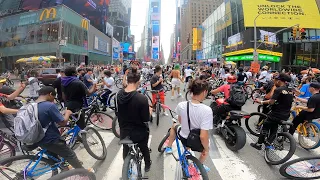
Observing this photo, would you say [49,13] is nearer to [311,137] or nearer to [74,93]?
[74,93]

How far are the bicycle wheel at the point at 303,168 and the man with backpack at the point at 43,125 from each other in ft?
11.6

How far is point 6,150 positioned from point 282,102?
5.65m

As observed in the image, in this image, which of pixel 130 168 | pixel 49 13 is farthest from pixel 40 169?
pixel 49 13

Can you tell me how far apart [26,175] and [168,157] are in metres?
2.83

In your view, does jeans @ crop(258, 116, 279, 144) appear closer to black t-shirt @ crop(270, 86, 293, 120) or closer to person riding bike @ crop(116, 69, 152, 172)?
black t-shirt @ crop(270, 86, 293, 120)

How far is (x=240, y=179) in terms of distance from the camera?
4.39 metres

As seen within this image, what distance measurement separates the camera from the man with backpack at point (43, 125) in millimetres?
3148

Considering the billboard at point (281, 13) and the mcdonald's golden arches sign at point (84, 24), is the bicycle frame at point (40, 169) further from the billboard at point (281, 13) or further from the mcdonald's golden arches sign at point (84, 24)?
the mcdonald's golden arches sign at point (84, 24)

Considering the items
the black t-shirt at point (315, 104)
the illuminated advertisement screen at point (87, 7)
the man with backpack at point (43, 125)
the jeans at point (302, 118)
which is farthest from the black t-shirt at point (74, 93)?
the illuminated advertisement screen at point (87, 7)

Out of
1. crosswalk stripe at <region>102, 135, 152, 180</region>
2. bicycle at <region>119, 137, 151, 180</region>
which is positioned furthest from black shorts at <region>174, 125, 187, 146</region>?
crosswalk stripe at <region>102, 135, 152, 180</region>

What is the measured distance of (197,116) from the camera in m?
3.40

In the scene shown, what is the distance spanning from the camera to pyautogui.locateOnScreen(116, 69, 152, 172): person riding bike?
3.63 m

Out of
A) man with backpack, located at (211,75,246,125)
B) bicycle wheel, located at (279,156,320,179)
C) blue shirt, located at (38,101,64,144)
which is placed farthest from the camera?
man with backpack, located at (211,75,246,125)

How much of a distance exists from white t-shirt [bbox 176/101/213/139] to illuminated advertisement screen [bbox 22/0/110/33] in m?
59.5
